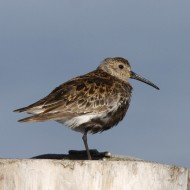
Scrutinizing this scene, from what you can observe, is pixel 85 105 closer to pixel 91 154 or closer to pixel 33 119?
pixel 33 119

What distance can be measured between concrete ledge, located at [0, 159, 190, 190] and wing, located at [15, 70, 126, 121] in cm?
452

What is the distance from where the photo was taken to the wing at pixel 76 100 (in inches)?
479

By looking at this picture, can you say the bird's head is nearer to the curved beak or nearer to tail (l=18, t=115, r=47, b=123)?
the curved beak

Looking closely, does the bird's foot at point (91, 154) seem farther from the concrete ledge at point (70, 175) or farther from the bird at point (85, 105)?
the concrete ledge at point (70, 175)

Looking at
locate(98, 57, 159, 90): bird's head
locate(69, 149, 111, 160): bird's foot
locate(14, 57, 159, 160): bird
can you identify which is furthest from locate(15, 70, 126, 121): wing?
locate(98, 57, 159, 90): bird's head

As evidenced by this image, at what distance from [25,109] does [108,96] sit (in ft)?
6.59

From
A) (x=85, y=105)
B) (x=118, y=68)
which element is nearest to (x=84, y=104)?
(x=85, y=105)

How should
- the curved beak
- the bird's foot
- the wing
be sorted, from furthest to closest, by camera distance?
the curved beak < the wing < the bird's foot

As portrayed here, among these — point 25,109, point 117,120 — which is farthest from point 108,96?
point 25,109

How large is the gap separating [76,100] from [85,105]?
0.23m

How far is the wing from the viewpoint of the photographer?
1217cm

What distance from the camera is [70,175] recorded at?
7281mm

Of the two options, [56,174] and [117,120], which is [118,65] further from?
[56,174]

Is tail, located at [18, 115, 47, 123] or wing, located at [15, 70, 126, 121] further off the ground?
wing, located at [15, 70, 126, 121]
